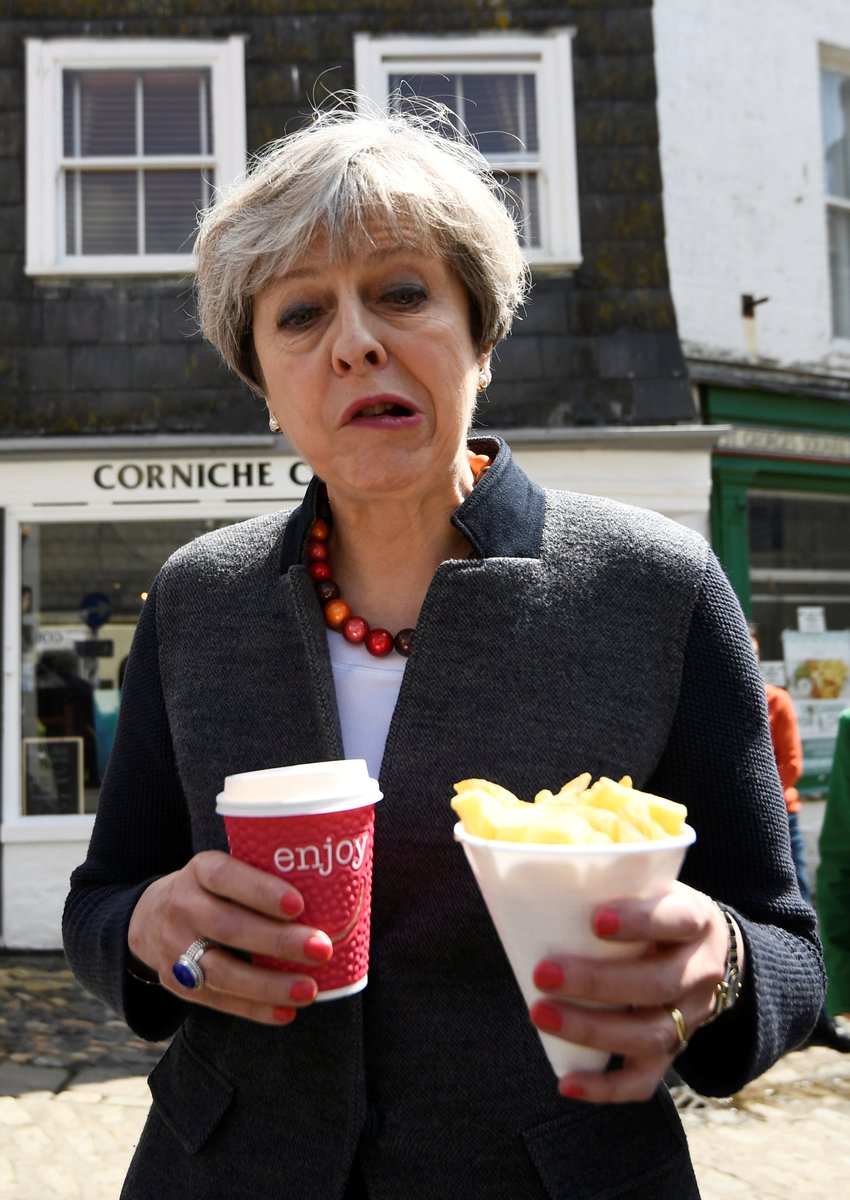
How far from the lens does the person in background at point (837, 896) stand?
2.65 meters

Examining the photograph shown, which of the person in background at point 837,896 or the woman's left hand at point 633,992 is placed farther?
the person in background at point 837,896

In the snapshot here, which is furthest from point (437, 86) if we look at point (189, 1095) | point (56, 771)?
point (189, 1095)

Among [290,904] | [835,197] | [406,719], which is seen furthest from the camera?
[835,197]

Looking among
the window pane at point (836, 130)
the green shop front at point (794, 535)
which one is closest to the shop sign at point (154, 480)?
the green shop front at point (794, 535)

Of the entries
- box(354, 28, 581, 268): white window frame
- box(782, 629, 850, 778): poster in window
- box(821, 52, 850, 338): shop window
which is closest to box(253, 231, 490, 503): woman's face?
box(354, 28, 581, 268): white window frame

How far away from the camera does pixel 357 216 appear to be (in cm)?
151

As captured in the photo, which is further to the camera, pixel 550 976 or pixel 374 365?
pixel 374 365

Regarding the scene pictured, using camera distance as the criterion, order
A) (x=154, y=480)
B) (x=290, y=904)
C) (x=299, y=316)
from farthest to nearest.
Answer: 1. (x=154, y=480)
2. (x=299, y=316)
3. (x=290, y=904)

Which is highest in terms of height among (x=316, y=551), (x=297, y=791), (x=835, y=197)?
(x=835, y=197)

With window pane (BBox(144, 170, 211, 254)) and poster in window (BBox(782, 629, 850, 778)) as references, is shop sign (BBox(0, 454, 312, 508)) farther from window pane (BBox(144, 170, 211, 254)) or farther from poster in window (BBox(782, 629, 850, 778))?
poster in window (BBox(782, 629, 850, 778))

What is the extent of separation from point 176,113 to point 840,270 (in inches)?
223

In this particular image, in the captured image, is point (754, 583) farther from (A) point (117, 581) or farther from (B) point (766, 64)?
(A) point (117, 581)

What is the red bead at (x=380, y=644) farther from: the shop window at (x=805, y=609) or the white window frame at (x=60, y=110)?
the shop window at (x=805, y=609)

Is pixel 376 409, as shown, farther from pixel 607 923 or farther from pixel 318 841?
pixel 607 923
